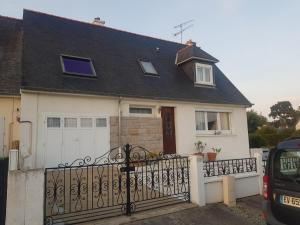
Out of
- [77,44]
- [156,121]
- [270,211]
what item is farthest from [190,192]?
[77,44]

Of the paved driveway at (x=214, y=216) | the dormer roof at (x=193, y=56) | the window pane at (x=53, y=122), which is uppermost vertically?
the dormer roof at (x=193, y=56)

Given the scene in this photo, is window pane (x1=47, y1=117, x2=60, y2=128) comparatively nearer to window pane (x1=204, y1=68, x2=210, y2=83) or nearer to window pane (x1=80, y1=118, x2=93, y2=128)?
window pane (x1=80, y1=118, x2=93, y2=128)

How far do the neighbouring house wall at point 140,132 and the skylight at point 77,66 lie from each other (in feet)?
7.98

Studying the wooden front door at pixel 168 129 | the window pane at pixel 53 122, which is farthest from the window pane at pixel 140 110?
the window pane at pixel 53 122

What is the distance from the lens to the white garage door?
11102 mm

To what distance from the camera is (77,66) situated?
506 inches

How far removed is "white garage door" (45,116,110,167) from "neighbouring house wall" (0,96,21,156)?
2.07 meters

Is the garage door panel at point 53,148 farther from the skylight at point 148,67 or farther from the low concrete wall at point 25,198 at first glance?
the skylight at point 148,67

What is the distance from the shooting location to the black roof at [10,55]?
12320 millimetres

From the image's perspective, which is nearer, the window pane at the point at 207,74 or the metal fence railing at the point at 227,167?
the metal fence railing at the point at 227,167

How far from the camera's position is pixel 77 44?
1434 centimetres

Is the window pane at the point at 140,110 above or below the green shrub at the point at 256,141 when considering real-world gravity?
above

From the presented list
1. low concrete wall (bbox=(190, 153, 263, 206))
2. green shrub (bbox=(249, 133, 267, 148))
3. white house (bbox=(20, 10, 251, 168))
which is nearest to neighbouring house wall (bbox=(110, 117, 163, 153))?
white house (bbox=(20, 10, 251, 168))

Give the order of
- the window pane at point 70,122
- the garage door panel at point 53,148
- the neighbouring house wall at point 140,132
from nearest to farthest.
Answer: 1. the garage door panel at point 53,148
2. the window pane at point 70,122
3. the neighbouring house wall at point 140,132
